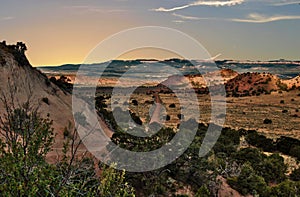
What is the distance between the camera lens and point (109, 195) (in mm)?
7688

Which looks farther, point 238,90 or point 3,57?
point 238,90

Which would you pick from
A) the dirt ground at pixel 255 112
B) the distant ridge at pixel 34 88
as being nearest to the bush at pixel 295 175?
the distant ridge at pixel 34 88

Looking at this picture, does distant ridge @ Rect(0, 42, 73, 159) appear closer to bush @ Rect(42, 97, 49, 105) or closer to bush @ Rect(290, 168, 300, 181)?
bush @ Rect(42, 97, 49, 105)

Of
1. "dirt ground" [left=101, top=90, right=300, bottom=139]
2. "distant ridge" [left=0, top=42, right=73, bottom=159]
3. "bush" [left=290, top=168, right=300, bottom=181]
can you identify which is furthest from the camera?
"dirt ground" [left=101, top=90, right=300, bottom=139]

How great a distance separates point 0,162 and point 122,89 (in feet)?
257

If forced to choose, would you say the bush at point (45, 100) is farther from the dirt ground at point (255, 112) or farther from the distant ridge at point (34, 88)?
the dirt ground at point (255, 112)

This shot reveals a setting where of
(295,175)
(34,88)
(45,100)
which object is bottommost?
(295,175)

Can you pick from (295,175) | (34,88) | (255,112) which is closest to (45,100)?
(34,88)

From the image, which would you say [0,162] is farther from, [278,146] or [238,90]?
[238,90]

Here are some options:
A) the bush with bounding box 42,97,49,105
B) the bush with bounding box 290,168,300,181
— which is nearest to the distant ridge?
the bush with bounding box 42,97,49,105

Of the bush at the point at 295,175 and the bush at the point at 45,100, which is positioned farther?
the bush at the point at 45,100

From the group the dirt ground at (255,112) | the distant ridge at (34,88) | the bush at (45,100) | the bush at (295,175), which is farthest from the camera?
the dirt ground at (255,112)

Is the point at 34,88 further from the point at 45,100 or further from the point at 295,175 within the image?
the point at 295,175

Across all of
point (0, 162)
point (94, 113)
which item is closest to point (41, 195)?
point (0, 162)
